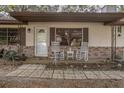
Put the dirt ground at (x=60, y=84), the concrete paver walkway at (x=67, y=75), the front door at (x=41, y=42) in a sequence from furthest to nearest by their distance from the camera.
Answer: the front door at (x=41, y=42), the concrete paver walkway at (x=67, y=75), the dirt ground at (x=60, y=84)

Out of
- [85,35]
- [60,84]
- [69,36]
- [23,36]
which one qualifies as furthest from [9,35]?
[60,84]

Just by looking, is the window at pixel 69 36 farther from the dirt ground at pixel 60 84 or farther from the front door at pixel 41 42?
the dirt ground at pixel 60 84

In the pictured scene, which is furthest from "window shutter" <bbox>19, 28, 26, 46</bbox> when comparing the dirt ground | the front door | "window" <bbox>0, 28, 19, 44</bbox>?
the dirt ground

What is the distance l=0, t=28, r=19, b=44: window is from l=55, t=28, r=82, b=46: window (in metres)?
2.38

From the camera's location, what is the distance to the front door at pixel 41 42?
594 inches

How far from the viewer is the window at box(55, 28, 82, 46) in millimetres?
14953

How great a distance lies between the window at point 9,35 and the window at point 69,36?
2379 millimetres

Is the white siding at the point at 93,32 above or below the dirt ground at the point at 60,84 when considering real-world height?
above

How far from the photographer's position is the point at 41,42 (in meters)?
15.1

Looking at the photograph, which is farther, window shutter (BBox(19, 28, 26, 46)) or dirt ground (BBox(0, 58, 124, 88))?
window shutter (BBox(19, 28, 26, 46))

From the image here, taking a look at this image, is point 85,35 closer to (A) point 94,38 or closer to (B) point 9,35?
(A) point 94,38

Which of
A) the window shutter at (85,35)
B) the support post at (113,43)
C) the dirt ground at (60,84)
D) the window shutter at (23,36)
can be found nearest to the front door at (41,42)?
the window shutter at (23,36)

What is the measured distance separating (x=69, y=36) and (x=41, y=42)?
164 cm

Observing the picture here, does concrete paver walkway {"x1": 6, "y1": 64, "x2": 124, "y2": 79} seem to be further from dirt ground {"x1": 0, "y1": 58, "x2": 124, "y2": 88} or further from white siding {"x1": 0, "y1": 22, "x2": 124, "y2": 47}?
white siding {"x1": 0, "y1": 22, "x2": 124, "y2": 47}
